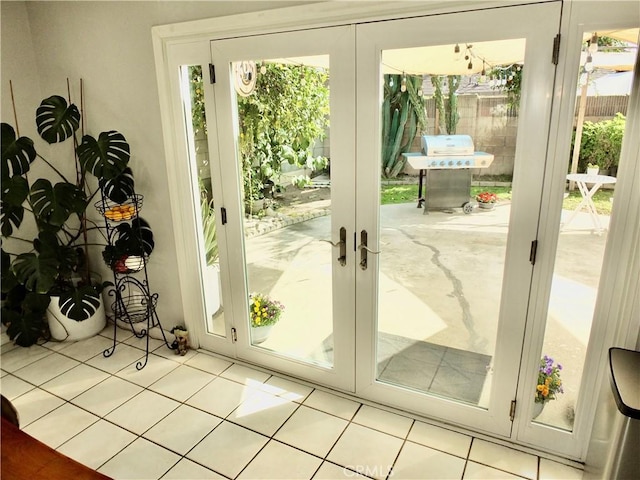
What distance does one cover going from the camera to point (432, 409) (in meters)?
2.34

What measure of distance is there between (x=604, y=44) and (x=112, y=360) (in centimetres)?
329

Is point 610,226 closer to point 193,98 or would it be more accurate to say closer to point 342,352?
point 342,352

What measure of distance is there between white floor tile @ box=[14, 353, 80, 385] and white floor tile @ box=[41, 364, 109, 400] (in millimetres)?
58

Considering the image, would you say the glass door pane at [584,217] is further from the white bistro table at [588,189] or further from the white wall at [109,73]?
the white wall at [109,73]

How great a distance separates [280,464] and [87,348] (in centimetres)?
189

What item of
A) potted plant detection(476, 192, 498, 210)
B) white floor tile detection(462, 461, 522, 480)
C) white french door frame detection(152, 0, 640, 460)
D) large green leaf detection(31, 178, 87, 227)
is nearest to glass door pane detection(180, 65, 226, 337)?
white french door frame detection(152, 0, 640, 460)

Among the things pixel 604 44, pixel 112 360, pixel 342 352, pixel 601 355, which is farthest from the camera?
pixel 112 360

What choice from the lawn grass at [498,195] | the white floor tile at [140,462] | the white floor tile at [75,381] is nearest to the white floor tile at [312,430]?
the white floor tile at [140,462]

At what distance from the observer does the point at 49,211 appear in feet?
8.84

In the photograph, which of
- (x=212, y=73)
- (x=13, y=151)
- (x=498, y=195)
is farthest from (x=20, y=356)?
(x=498, y=195)

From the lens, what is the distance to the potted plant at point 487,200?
200cm

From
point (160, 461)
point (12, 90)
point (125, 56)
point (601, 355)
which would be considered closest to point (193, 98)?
point (125, 56)

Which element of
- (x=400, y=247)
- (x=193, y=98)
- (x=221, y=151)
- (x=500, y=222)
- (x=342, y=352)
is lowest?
(x=342, y=352)

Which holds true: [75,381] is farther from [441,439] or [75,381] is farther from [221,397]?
[441,439]
